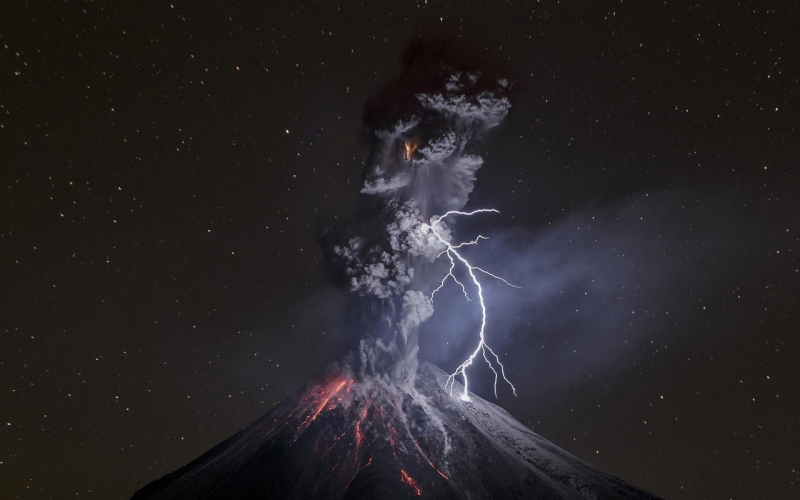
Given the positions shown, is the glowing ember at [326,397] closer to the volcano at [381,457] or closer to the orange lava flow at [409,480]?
the volcano at [381,457]

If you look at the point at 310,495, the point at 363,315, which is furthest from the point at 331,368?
the point at 310,495

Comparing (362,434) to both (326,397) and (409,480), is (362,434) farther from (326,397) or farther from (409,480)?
(409,480)

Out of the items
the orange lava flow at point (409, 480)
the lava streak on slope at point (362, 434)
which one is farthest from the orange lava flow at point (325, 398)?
the orange lava flow at point (409, 480)

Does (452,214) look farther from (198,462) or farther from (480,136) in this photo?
(198,462)

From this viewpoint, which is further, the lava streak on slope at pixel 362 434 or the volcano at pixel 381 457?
the lava streak on slope at pixel 362 434

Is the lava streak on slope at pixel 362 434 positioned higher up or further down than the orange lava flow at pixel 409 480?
higher up

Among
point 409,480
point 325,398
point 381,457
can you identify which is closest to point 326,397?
point 325,398

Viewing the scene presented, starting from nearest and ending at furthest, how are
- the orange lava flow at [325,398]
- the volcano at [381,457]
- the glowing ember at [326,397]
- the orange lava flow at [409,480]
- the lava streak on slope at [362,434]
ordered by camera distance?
the orange lava flow at [409,480], the volcano at [381,457], the lava streak on slope at [362,434], the orange lava flow at [325,398], the glowing ember at [326,397]
